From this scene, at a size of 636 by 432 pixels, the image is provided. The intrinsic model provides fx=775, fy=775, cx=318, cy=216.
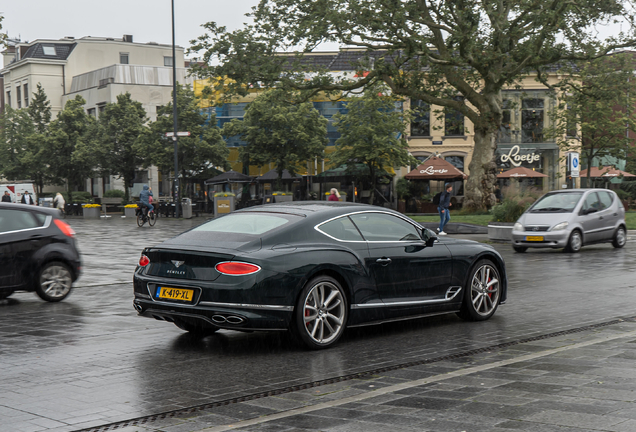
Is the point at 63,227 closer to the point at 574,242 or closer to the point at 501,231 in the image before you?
the point at 574,242

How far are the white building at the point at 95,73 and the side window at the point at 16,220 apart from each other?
55913mm

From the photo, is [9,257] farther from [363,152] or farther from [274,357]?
[363,152]

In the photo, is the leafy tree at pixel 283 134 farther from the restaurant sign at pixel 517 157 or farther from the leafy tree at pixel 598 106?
the leafy tree at pixel 598 106

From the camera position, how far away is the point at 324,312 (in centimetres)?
739

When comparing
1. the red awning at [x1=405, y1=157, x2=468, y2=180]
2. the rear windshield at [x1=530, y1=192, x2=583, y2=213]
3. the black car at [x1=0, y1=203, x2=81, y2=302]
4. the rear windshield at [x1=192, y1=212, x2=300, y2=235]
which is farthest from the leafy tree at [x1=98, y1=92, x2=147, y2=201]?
the rear windshield at [x1=192, y1=212, x2=300, y2=235]

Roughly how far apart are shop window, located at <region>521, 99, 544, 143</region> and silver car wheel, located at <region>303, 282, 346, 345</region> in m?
47.5

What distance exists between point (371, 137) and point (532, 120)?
44.3 feet

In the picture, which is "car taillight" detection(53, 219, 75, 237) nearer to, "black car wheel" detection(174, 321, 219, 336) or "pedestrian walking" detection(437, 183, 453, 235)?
"black car wheel" detection(174, 321, 219, 336)

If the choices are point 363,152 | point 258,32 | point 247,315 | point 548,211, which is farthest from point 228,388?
point 363,152

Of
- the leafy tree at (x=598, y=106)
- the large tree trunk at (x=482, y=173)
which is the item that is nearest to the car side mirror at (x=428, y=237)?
the large tree trunk at (x=482, y=173)

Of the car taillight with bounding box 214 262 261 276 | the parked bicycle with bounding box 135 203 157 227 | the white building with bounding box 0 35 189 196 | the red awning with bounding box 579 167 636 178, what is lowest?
the parked bicycle with bounding box 135 203 157 227

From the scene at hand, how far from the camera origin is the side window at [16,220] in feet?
35.3

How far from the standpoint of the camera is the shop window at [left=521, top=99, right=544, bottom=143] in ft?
173

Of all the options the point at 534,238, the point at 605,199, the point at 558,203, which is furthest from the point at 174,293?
the point at 605,199
